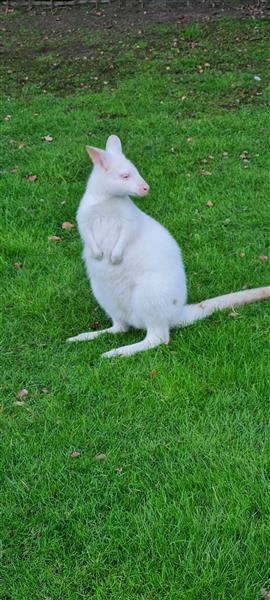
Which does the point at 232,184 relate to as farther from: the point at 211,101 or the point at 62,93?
the point at 62,93

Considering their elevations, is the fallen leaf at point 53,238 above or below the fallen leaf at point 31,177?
below

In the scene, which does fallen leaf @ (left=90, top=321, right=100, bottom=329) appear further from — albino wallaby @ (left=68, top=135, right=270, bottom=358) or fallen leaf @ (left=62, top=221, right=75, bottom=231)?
fallen leaf @ (left=62, top=221, right=75, bottom=231)

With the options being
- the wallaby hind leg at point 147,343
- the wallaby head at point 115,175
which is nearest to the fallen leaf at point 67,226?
the wallaby head at point 115,175

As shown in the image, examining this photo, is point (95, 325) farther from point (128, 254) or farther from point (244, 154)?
point (244, 154)

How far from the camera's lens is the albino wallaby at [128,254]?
371 centimetres

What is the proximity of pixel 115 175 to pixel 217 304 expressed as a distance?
104 centimetres

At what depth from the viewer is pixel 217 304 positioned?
406 centimetres

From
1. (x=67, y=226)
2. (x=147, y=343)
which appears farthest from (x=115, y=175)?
(x=67, y=226)

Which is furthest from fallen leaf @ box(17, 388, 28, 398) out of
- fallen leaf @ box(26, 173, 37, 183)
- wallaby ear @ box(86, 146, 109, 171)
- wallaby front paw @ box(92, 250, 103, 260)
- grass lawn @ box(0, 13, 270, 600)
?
fallen leaf @ box(26, 173, 37, 183)

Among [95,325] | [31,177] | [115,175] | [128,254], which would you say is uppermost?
[115,175]

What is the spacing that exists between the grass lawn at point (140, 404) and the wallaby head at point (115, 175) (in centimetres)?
92

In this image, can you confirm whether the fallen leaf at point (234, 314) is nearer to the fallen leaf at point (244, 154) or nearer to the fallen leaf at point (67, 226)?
the fallen leaf at point (67, 226)

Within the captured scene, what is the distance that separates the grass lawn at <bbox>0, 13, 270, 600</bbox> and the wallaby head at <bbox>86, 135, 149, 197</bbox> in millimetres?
916

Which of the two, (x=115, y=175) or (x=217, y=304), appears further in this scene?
(x=217, y=304)
